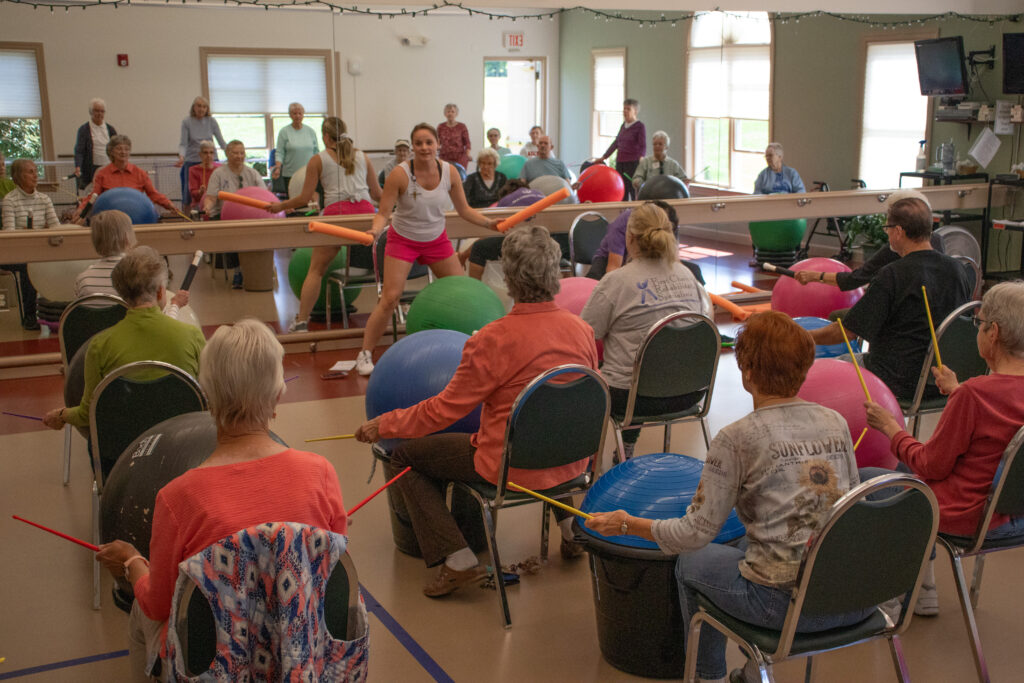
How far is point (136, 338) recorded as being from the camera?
318 cm

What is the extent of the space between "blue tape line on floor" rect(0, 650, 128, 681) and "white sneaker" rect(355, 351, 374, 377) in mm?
2939

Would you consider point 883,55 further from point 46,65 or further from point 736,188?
point 46,65

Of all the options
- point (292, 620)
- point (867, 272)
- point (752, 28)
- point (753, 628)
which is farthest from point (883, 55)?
point (292, 620)

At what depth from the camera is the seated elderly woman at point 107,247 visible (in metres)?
4.02

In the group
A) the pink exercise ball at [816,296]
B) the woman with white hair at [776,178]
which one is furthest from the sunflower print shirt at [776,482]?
the woman with white hair at [776,178]

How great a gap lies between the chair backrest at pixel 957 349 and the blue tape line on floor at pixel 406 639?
2.02 metres

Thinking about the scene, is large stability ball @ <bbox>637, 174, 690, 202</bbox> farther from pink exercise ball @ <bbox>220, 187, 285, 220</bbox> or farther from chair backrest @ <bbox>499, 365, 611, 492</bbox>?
chair backrest @ <bbox>499, 365, 611, 492</bbox>

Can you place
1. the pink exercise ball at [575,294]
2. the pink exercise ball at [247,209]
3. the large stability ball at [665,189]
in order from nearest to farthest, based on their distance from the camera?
1. the pink exercise ball at [575,294]
2. the pink exercise ball at [247,209]
3. the large stability ball at [665,189]

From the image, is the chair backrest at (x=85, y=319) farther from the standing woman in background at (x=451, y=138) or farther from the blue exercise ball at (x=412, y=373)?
A: the standing woman in background at (x=451, y=138)

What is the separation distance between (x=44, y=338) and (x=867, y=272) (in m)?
5.32

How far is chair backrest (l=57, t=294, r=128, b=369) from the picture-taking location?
12.7ft

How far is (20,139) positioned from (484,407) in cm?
1202

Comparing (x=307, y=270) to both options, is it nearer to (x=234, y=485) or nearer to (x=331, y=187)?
(x=331, y=187)

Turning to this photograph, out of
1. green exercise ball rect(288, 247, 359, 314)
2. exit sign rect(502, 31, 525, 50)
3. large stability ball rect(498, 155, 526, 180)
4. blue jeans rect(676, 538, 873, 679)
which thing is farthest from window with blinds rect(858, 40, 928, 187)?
blue jeans rect(676, 538, 873, 679)
